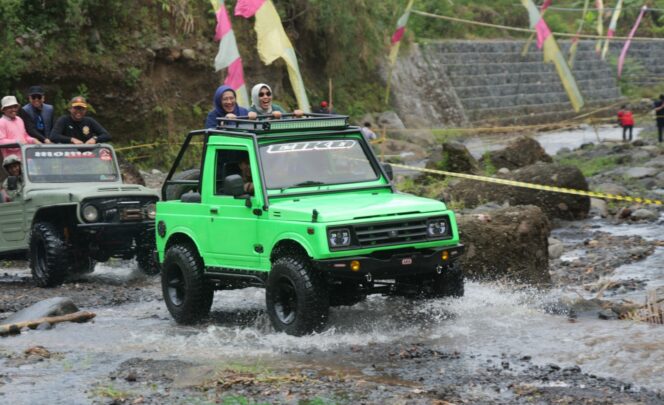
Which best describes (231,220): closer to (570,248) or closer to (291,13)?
(570,248)

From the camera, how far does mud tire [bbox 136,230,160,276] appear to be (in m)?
14.8

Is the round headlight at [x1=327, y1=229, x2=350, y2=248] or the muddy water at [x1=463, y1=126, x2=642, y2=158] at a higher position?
the round headlight at [x1=327, y1=229, x2=350, y2=248]

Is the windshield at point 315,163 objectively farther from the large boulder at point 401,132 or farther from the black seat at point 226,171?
the large boulder at point 401,132

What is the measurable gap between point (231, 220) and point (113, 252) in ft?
13.8

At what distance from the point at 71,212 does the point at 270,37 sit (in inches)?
239

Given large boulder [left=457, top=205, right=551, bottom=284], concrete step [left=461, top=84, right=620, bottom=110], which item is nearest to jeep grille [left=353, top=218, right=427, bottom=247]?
large boulder [left=457, top=205, right=551, bottom=284]

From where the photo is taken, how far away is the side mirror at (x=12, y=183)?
1506cm

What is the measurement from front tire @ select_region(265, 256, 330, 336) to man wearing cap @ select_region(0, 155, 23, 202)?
606cm

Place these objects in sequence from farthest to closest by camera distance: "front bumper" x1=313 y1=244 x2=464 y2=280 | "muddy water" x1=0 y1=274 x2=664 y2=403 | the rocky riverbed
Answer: "front bumper" x1=313 y1=244 x2=464 y2=280 < "muddy water" x1=0 y1=274 x2=664 y2=403 < the rocky riverbed

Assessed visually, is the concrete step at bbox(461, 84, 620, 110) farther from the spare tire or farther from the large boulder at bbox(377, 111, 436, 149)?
the spare tire

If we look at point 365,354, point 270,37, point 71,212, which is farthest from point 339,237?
point 270,37

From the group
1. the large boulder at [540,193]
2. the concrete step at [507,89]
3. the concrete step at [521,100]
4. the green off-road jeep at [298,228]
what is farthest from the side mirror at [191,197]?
the concrete step at [507,89]

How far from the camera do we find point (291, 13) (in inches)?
1334

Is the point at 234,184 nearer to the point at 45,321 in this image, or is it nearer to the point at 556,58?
the point at 45,321
